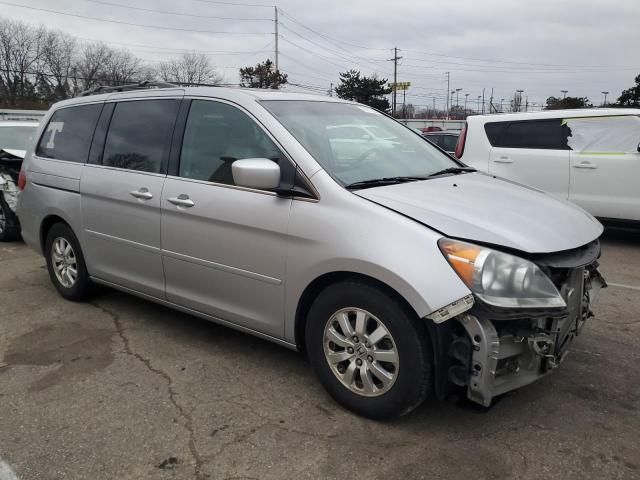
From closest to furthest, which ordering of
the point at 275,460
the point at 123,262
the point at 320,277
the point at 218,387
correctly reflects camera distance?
1. the point at 275,460
2. the point at 320,277
3. the point at 218,387
4. the point at 123,262

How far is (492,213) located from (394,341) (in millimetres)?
853

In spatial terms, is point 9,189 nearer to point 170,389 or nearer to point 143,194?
point 143,194

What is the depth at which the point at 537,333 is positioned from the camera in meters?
2.57

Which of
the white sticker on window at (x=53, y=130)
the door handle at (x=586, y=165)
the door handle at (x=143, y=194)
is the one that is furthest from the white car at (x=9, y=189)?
the door handle at (x=586, y=165)

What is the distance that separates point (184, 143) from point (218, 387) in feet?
5.34

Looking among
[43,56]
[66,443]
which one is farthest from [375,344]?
[43,56]

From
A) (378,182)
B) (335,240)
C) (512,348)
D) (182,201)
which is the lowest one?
(512,348)

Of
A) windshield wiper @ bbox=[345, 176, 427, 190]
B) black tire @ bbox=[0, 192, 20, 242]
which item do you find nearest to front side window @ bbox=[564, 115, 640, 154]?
windshield wiper @ bbox=[345, 176, 427, 190]

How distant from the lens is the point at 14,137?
8047mm

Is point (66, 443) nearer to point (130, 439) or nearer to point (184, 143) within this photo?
point (130, 439)

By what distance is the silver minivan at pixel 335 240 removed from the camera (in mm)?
2527

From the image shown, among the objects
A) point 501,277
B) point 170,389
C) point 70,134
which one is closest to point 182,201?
point 170,389

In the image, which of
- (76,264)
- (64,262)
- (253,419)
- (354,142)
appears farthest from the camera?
(64,262)

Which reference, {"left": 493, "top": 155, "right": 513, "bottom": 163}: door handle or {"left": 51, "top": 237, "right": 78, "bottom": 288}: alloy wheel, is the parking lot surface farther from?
{"left": 493, "top": 155, "right": 513, "bottom": 163}: door handle
